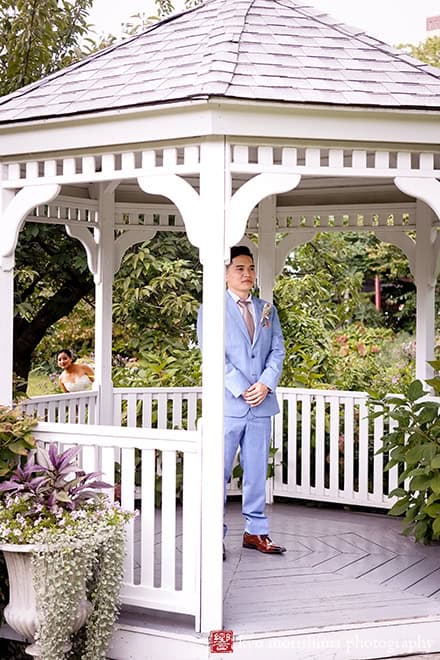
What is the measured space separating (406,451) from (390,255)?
15385 millimetres

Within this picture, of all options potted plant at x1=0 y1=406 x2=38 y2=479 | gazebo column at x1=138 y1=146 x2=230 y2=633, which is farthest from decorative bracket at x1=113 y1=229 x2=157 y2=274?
gazebo column at x1=138 y1=146 x2=230 y2=633

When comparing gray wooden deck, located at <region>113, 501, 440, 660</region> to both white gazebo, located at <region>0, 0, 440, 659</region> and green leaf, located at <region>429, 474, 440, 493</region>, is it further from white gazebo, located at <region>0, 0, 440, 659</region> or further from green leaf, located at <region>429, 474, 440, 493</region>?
green leaf, located at <region>429, 474, 440, 493</region>

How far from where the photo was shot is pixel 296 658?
170 inches

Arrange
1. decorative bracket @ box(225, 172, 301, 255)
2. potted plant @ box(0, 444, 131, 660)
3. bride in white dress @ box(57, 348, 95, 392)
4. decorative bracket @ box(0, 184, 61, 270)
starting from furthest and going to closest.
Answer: bride in white dress @ box(57, 348, 95, 392) < decorative bracket @ box(0, 184, 61, 270) < decorative bracket @ box(225, 172, 301, 255) < potted plant @ box(0, 444, 131, 660)

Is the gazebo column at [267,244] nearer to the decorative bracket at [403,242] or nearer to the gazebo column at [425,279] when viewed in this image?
the decorative bracket at [403,242]

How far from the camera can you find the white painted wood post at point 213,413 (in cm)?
432

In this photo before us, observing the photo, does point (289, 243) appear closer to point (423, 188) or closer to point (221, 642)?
point (423, 188)

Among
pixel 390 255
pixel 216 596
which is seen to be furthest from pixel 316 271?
pixel 390 255

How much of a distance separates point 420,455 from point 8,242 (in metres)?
2.65

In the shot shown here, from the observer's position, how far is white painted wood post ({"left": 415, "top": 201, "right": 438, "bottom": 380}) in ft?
21.3

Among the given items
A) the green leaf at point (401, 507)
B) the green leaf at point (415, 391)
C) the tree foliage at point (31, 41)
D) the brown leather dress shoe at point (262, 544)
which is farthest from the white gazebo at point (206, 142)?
the tree foliage at point (31, 41)

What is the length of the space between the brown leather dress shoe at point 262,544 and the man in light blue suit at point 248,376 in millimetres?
167

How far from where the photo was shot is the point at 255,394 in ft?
17.3

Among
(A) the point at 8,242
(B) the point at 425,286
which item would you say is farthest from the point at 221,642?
(B) the point at 425,286
